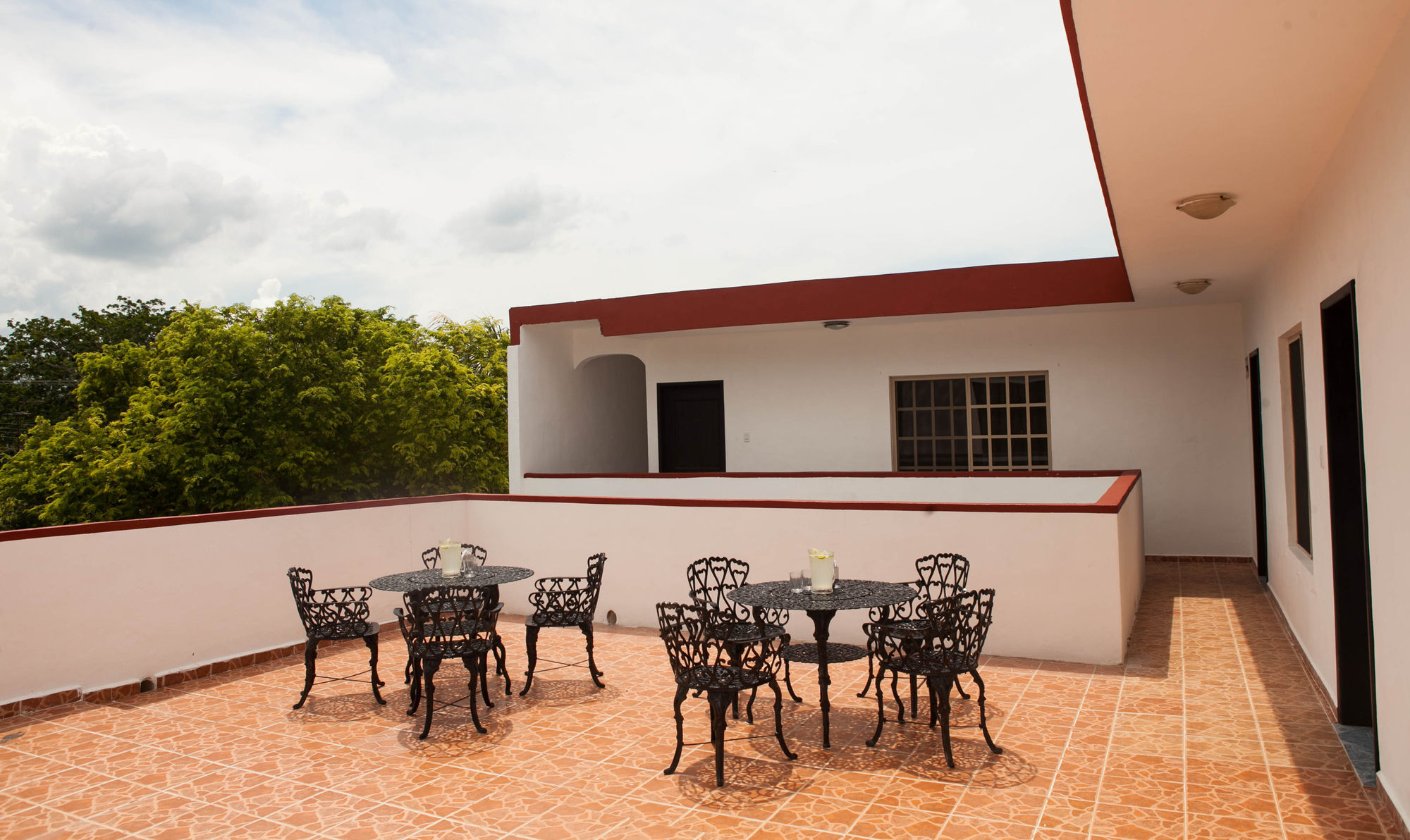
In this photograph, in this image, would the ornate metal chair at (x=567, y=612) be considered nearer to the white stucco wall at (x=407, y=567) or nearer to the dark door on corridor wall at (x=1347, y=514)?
the white stucco wall at (x=407, y=567)

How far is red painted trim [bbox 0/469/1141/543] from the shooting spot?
6.28m

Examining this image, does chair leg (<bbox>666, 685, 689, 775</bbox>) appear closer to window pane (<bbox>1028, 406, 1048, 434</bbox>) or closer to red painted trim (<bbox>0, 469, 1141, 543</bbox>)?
red painted trim (<bbox>0, 469, 1141, 543</bbox>)

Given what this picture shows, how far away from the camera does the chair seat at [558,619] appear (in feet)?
20.5

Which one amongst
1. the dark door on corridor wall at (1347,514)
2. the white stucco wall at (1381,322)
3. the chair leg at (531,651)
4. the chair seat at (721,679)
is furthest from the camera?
the chair leg at (531,651)

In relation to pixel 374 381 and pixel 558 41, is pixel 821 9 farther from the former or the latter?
pixel 374 381

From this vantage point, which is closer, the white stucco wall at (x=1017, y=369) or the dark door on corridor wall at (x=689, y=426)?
the white stucco wall at (x=1017, y=369)

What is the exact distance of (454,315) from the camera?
4456cm

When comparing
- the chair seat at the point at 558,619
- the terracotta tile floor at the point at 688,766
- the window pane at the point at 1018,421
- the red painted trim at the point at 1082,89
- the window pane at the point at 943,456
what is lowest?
the terracotta tile floor at the point at 688,766

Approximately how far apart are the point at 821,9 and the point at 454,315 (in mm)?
38230

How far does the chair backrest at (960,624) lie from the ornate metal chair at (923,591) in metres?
0.37

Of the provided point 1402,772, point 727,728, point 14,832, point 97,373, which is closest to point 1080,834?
point 1402,772

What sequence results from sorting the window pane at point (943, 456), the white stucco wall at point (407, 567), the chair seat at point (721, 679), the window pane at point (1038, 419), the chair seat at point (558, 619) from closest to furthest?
the chair seat at point (721, 679), the white stucco wall at point (407, 567), the chair seat at point (558, 619), the window pane at point (1038, 419), the window pane at point (943, 456)

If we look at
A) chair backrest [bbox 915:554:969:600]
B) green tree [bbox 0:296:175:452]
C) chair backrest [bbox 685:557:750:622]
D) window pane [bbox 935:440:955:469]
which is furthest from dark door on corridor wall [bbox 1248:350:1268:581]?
green tree [bbox 0:296:175:452]

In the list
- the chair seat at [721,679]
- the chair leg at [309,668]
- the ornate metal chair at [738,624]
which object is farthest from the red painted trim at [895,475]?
the chair seat at [721,679]
